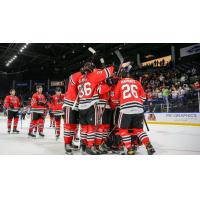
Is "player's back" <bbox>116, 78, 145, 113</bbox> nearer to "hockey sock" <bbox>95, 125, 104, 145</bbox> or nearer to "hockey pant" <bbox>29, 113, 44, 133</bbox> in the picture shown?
"hockey sock" <bbox>95, 125, 104, 145</bbox>

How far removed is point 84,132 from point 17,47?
1006 centimetres

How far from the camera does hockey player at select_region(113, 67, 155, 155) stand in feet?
8.73

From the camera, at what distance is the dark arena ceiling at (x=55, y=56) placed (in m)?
12.4

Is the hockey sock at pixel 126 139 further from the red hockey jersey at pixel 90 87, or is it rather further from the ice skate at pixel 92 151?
the red hockey jersey at pixel 90 87

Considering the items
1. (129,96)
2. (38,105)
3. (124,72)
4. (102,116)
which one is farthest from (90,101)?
(38,105)

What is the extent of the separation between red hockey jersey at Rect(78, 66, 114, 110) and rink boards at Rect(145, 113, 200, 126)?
4.78 meters

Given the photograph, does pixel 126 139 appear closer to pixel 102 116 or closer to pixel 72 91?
pixel 102 116

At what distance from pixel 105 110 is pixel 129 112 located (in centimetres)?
47

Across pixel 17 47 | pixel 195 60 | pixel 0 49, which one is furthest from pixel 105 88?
pixel 0 49

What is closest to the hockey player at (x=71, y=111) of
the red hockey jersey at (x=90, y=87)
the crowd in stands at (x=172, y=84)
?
the red hockey jersey at (x=90, y=87)

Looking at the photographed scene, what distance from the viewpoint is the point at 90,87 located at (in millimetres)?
2809
